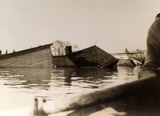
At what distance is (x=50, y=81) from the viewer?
136 cm

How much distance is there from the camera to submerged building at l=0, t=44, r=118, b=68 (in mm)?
1421

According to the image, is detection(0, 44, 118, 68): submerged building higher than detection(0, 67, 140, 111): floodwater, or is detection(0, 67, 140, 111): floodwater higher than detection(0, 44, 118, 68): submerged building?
detection(0, 44, 118, 68): submerged building

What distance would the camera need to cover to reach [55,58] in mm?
1431

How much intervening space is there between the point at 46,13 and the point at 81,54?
33 cm

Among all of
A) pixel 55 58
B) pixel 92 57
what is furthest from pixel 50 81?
pixel 92 57

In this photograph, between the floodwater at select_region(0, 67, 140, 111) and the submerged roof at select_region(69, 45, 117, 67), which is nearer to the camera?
the floodwater at select_region(0, 67, 140, 111)

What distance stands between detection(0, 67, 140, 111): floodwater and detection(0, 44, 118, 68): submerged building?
0.11ft

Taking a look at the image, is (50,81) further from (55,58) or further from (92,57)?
(92,57)

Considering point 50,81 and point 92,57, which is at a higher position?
point 92,57

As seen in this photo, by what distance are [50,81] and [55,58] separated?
0.49 ft

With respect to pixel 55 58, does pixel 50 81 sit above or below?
below

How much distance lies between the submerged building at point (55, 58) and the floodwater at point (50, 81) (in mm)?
34

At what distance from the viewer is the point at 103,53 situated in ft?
4.70

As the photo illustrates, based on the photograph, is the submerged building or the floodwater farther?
the submerged building
